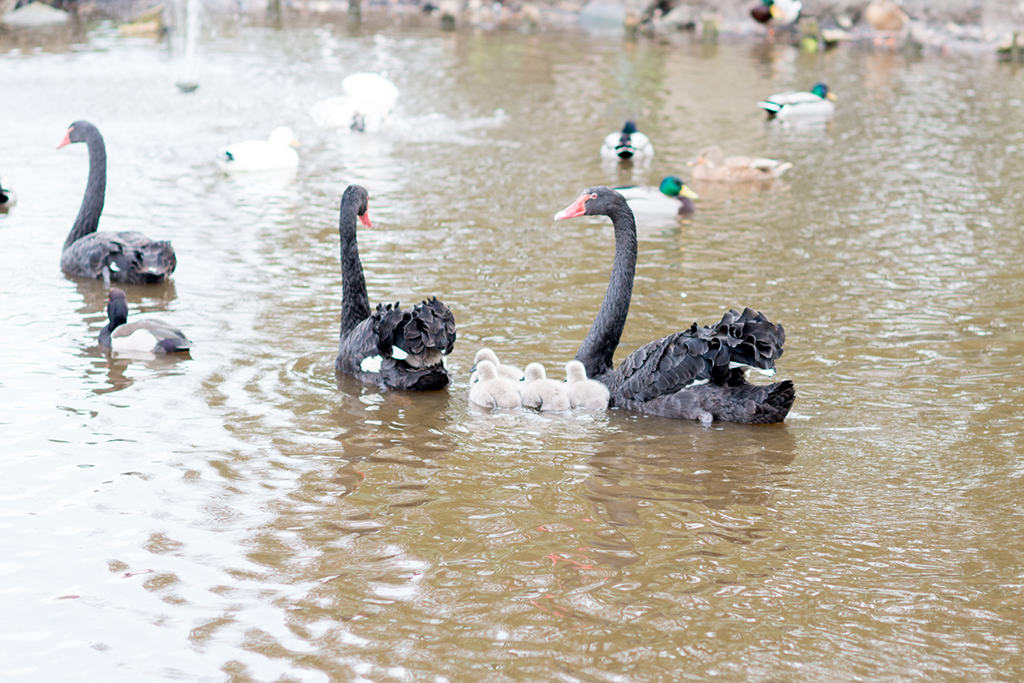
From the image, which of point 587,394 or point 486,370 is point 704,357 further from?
point 486,370

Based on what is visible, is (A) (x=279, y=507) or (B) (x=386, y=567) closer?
(B) (x=386, y=567)

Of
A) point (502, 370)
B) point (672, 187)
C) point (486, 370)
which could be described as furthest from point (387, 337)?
point (672, 187)

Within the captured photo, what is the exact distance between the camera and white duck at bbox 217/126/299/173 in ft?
44.8

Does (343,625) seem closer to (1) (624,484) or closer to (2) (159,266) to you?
(1) (624,484)

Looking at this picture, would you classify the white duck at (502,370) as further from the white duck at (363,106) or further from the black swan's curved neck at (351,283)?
the white duck at (363,106)

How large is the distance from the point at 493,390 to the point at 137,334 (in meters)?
2.66

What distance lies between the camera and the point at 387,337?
691 centimetres

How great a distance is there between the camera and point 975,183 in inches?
542

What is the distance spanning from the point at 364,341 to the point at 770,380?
8.98ft

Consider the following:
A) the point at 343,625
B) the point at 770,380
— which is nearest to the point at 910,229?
the point at 770,380

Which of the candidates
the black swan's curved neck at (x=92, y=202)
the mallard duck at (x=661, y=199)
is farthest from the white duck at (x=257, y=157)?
the mallard duck at (x=661, y=199)

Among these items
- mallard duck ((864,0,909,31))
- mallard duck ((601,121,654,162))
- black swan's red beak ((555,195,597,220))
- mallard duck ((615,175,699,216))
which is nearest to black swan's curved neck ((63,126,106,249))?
black swan's red beak ((555,195,597,220))

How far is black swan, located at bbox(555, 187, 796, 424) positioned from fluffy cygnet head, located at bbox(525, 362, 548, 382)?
1.44 ft

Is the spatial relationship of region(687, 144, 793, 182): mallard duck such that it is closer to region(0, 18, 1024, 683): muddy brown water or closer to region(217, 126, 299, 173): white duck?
region(0, 18, 1024, 683): muddy brown water
